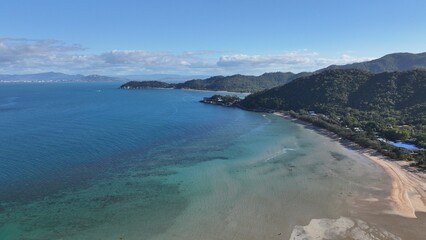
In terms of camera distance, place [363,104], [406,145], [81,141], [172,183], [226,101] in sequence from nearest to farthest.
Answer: [172,183] < [406,145] < [81,141] < [363,104] < [226,101]

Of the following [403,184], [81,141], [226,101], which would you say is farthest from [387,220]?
[226,101]

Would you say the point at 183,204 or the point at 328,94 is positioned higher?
the point at 328,94

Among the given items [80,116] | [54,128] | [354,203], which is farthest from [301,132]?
[80,116]

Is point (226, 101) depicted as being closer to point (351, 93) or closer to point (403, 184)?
point (351, 93)

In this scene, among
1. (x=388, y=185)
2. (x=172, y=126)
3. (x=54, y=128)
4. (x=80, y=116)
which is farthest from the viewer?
(x=80, y=116)

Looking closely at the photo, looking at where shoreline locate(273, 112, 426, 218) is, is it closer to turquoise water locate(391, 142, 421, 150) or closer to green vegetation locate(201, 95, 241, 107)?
turquoise water locate(391, 142, 421, 150)

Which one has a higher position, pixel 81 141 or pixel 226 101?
pixel 226 101

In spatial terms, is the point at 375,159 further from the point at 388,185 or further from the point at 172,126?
the point at 172,126
